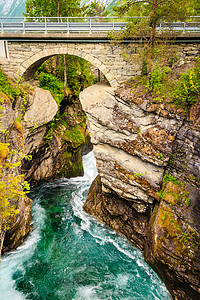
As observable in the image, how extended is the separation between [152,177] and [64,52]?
8597 mm

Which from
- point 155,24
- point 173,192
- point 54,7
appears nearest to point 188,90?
point 155,24

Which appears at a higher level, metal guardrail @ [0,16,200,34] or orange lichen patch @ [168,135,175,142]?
metal guardrail @ [0,16,200,34]

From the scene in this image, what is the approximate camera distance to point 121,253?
9703 millimetres

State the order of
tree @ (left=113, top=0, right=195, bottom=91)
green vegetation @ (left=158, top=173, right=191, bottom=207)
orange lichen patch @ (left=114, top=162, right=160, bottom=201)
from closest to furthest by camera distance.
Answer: green vegetation @ (left=158, top=173, right=191, bottom=207) → tree @ (left=113, top=0, right=195, bottom=91) → orange lichen patch @ (left=114, top=162, right=160, bottom=201)

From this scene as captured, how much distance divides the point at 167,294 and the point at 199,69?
940 cm

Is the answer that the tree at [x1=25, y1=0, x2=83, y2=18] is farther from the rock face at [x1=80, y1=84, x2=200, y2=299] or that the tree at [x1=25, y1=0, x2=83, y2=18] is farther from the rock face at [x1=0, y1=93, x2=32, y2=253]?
the rock face at [x1=0, y1=93, x2=32, y2=253]

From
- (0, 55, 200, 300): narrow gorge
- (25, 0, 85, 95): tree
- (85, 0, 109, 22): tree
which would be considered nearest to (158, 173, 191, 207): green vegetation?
(0, 55, 200, 300): narrow gorge

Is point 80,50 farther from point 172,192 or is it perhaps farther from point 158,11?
point 172,192

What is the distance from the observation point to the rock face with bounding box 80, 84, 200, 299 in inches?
290

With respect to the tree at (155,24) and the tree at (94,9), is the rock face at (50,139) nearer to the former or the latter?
the tree at (155,24)

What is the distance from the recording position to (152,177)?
9000 mm

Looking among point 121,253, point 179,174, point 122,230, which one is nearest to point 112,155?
point 179,174

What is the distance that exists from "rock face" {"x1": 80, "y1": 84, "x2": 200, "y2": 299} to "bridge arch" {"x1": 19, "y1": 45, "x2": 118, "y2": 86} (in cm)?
87

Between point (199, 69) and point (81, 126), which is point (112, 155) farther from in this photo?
point (81, 126)
